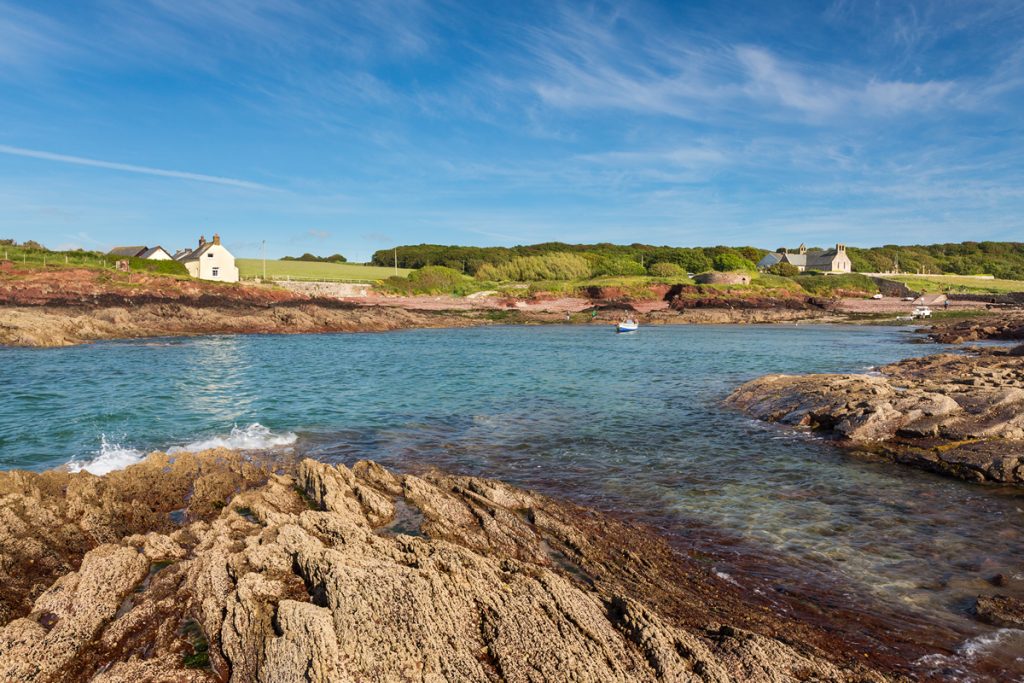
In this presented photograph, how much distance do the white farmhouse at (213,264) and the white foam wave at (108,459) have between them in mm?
72495

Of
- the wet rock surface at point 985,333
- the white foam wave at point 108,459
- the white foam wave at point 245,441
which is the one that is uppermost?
the white foam wave at point 108,459

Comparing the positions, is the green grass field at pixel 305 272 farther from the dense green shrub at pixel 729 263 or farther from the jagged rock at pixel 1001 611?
the jagged rock at pixel 1001 611

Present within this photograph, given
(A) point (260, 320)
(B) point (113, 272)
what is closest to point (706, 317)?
(A) point (260, 320)

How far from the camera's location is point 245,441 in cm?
1652

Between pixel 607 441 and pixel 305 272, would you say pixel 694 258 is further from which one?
pixel 607 441

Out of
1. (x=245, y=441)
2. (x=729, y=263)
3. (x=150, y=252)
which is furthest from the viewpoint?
(x=729, y=263)

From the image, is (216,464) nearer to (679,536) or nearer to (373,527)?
(373,527)

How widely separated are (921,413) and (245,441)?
19.0 meters

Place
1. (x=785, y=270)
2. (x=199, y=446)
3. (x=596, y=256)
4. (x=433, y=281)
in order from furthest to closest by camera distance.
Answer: (x=596, y=256) < (x=785, y=270) < (x=433, y=281) < (x=199, y=446)

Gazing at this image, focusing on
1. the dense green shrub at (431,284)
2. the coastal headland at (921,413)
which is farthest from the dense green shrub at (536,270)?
the coastal headland at (921,413)

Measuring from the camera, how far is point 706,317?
8450 cm

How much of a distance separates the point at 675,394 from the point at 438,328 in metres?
47.0

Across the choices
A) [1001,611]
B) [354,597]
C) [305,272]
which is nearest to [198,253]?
[305,272]

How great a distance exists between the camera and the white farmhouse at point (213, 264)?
82.1 m
